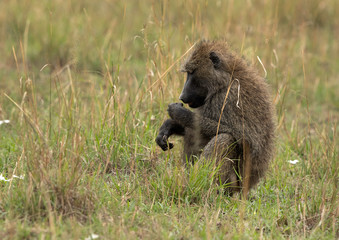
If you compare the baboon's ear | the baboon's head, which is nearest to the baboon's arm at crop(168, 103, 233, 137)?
the baboon's head

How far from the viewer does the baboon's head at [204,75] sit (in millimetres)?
4391

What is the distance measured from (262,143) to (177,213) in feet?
3.43

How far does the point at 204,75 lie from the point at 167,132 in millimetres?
562

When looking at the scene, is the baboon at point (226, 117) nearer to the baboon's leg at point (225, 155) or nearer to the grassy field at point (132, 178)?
the baboon's leg at point (225, 155)

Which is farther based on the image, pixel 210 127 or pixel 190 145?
pixel 190 145

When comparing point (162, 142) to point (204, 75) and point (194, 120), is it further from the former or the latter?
point (204, 75)

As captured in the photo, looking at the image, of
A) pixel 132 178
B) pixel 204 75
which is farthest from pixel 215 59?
pixel 132 178

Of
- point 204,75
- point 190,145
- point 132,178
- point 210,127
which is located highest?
point 204,75

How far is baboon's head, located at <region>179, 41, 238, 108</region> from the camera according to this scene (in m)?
4.39

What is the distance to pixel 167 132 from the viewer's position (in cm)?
450

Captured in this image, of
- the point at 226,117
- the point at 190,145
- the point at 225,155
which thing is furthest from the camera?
the point at 190,145

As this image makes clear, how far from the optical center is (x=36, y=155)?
348 cm

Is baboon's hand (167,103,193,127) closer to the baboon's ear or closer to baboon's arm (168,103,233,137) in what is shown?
Result: baboon's arm (168,103,233,137)

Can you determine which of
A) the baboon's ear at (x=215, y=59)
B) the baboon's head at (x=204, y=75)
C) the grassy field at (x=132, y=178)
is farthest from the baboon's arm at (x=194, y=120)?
the baboon's ear at (x=215, y=59)
